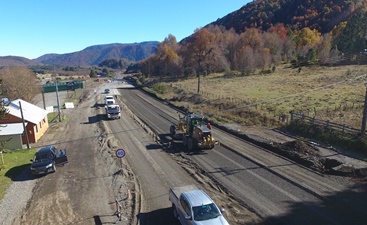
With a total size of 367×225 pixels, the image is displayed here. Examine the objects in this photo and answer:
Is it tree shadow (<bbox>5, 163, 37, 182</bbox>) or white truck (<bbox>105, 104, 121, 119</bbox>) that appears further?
white truck (<bbox>105, 104, 121, 119</bbox>)

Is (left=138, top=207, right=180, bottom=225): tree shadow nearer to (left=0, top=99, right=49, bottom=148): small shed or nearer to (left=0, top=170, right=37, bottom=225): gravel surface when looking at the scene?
(left=0, top=170, right=37, bottom=225): gravel surface

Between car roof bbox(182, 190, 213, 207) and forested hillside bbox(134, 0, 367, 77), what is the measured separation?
162ft

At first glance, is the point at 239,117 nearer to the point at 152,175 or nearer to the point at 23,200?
the point at 152,175

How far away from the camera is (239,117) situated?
122 ft

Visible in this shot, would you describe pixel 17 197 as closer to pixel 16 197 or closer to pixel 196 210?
pixel 16 197

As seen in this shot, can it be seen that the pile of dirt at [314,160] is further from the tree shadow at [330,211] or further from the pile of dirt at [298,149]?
the tree shadow at [330,211]

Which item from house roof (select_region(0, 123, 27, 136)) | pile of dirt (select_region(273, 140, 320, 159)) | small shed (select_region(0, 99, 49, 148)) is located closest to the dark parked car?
house roof (select_region(0, 123, 27, 136))

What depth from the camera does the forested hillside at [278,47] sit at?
9019 centimetres

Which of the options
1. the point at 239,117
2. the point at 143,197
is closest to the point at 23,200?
the point at 143,197

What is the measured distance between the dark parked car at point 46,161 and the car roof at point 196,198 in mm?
12631

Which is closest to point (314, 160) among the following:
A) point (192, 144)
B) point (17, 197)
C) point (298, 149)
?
point (298, 149)

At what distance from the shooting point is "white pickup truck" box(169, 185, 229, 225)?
12.1m

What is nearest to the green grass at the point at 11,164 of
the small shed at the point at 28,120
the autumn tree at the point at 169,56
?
the small shed at the point at 28,120

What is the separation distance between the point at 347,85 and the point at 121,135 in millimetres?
41991
